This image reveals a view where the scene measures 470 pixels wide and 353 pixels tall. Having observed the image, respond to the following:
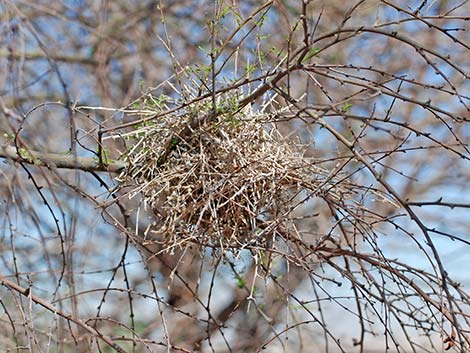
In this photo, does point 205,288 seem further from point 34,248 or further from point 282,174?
point 282,174

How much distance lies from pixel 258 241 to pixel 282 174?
0.51 feet

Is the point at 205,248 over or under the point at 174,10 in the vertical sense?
under

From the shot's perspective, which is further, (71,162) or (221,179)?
(71,162)

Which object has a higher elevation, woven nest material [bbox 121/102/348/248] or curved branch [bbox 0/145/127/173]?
curved branch [bbox 0/145/127/173]

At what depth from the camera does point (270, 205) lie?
5.06 ft

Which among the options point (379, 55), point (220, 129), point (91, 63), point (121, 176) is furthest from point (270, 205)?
point (379, 55)

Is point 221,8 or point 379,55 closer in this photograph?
point 221,8

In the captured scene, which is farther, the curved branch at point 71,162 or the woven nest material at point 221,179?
the curved branch at point 71,162

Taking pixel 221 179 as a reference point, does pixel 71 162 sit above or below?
above

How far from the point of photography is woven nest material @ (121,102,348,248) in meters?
1.48

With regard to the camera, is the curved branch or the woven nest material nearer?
the woven nest material

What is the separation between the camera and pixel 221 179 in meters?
1.49

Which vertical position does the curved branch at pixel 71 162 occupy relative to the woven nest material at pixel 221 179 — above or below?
above

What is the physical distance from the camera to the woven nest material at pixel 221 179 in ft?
4.86
